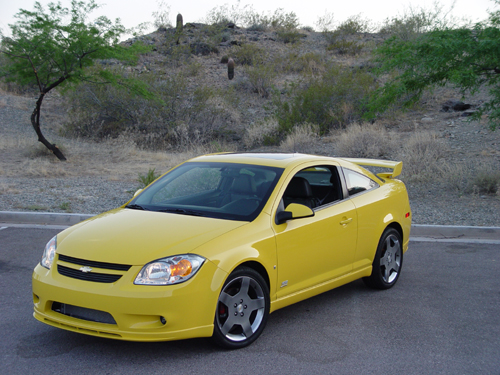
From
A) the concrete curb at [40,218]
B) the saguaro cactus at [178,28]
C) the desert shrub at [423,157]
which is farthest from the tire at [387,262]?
the saguaro cactus at [178,28]

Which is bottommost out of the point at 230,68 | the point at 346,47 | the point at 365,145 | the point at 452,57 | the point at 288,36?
the point at 365,145

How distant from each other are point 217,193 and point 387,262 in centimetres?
221

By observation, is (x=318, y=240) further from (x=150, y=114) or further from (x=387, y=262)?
(x=150, y=114)

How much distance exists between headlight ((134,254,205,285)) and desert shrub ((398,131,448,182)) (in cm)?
1110

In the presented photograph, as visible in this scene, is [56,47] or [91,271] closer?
[91,271]

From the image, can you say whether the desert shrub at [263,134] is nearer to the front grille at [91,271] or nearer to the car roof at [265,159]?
the car roof at [265,159]

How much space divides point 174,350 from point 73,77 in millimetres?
16009

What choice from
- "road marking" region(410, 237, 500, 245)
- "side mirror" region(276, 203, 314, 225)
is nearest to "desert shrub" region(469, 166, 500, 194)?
"road marking" region(410, 237, 500, 245)

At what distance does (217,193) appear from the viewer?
203 inches

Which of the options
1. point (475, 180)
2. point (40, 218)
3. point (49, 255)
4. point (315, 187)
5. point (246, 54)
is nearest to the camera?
point (49, 255)

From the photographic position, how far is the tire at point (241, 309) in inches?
160

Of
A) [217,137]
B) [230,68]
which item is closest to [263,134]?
[217,137]

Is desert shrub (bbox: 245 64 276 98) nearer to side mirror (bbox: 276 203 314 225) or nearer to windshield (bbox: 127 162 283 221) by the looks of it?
windshield (bbox: 127 162 283 221)

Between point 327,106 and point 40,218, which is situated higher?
point 327,106
